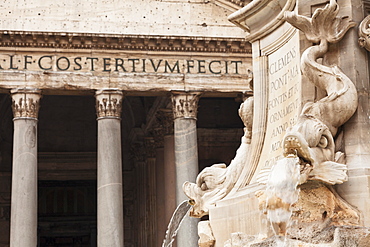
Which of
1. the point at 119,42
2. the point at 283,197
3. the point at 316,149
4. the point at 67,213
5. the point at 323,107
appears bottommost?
the point at 283,197

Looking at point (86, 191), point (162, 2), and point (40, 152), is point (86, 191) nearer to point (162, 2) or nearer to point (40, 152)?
point (40, 152)

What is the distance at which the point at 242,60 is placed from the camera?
2328cm

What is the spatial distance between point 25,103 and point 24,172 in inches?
69.2

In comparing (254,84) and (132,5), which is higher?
(132,5)

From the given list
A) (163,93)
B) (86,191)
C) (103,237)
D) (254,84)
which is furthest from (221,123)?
(254,84)

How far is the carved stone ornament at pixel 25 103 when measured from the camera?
2186 centimetres

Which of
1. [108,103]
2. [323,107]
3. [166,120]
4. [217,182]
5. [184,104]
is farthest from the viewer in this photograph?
[166,120]

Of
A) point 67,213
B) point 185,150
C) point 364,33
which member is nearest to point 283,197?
point 364,33

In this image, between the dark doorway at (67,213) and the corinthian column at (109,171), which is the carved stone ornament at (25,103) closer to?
the corinthian column at (109,171)

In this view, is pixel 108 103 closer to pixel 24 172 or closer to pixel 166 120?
pixel 24 172

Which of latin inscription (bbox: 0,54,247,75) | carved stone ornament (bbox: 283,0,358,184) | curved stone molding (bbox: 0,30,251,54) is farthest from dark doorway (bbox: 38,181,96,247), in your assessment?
carved stone ornament (bbox: 283,0,358,184)

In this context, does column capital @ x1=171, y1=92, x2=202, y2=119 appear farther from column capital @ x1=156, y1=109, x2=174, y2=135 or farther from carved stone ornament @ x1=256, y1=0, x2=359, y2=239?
carved stone ornament @ x1=256, y1=0, x2=359, y2=239

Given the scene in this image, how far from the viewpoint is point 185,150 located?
2241 centimetres

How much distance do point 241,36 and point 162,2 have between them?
242 centimetres
